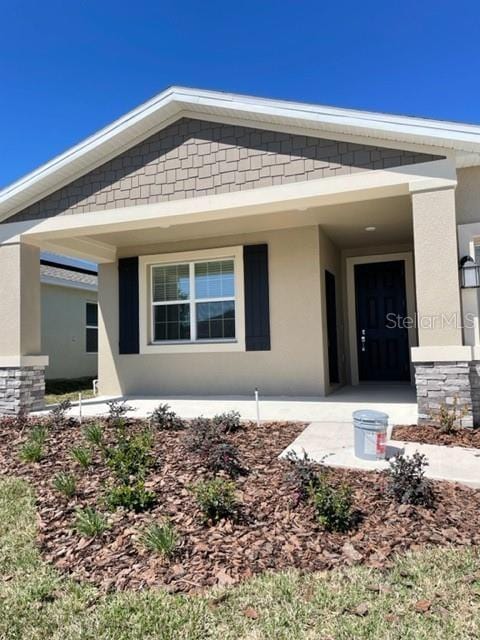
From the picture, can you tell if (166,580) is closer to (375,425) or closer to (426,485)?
(426,485)

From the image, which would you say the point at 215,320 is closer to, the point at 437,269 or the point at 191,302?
the point at 191,302

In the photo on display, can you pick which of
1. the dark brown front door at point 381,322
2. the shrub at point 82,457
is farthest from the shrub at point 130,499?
the dark brown front door at point 381,322

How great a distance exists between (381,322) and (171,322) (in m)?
4.81

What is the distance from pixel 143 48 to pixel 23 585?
1136 centimetres

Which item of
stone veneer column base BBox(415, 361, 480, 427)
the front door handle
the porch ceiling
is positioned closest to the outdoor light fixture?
stone veneer column base BBox(415, 361, 480, 427)

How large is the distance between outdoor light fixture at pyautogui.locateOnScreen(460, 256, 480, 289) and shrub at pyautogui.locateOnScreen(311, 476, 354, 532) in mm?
3595

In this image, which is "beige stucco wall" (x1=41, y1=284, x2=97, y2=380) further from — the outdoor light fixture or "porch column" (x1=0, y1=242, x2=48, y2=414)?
the outdoor light fixture

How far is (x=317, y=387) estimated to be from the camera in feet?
27.6

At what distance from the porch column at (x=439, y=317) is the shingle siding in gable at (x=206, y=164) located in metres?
0.77

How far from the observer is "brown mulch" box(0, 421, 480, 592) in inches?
116

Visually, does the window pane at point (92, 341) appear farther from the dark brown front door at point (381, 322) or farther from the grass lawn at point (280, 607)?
the grass lawn at point (280, 607)

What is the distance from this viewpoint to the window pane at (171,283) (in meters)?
9.50

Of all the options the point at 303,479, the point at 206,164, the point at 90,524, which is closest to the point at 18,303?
the point at 206,164

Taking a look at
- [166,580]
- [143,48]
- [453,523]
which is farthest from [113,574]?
[143,48]
